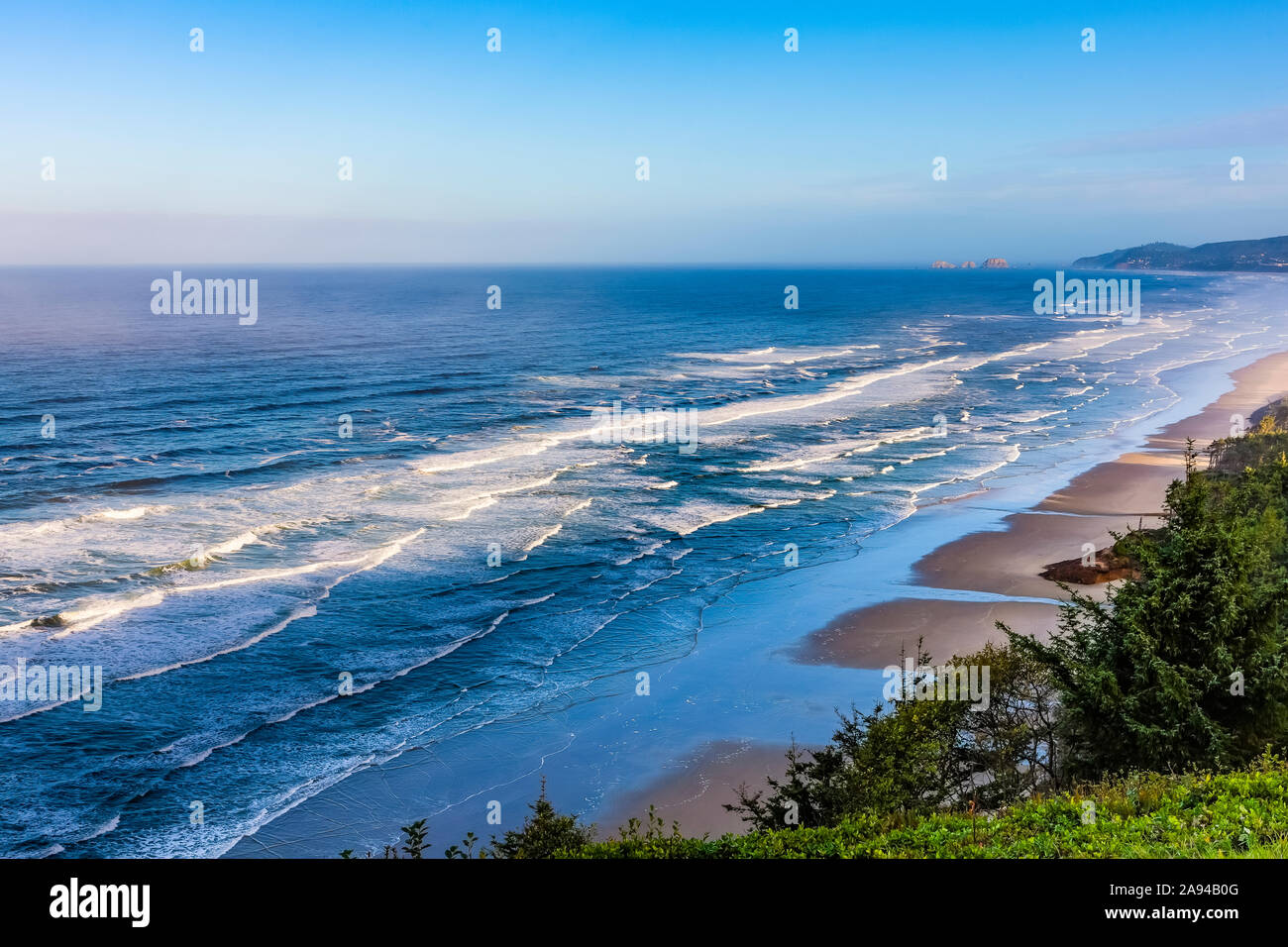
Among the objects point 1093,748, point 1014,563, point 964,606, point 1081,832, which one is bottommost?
point 964,606

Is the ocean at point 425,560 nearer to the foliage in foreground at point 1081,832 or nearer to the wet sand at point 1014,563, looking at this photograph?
the wet sand at point 1014,563

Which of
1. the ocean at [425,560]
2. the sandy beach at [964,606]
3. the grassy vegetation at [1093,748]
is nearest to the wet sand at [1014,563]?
the sandy beach at [964,606]

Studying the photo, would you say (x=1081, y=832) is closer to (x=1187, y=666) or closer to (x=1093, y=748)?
(x=1093, y=748)

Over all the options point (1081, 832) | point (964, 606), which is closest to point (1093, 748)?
point (1081, 832)

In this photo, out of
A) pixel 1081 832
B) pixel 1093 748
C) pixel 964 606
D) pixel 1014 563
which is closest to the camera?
pixel 1081 832
